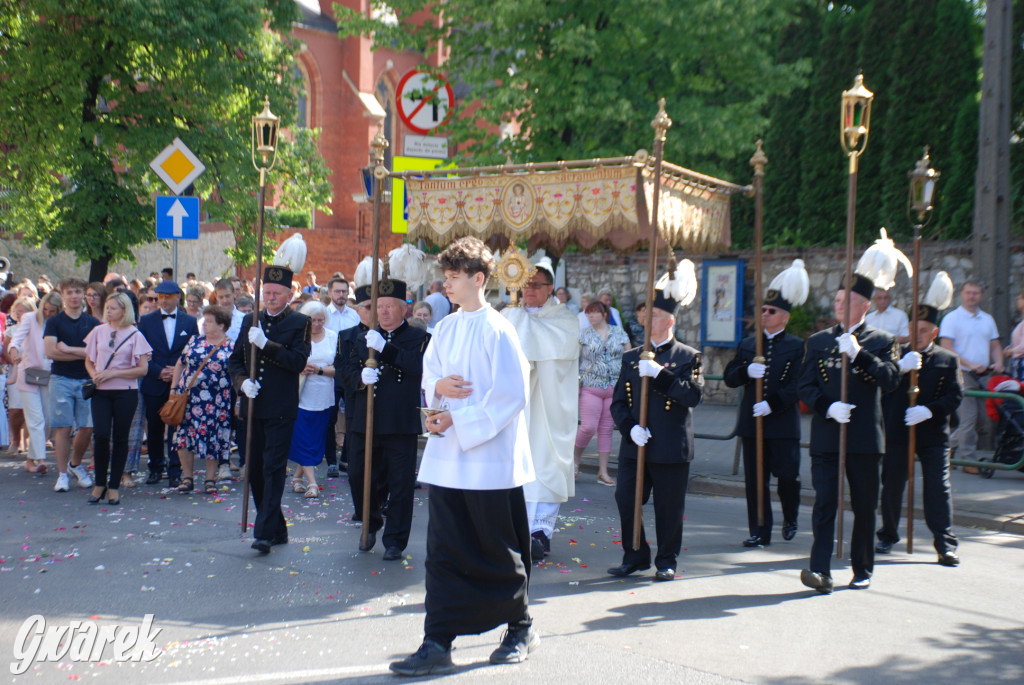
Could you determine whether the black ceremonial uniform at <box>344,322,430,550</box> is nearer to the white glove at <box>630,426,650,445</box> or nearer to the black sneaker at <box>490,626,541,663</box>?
the white glove at <box>630,426,650,445</box>

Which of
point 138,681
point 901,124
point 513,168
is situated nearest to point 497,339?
point 138,681

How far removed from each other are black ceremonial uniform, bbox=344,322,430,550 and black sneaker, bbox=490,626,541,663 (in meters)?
2.23

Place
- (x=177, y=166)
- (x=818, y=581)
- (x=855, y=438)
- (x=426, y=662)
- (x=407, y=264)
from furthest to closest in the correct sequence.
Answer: (x=177, y=166) → (x=407, y=264) → (x=855, y=438) → (x=818, y=581) → (x=426, y=662)

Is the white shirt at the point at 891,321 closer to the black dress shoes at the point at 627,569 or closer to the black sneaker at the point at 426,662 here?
the black dress shoes at the point at 627,569

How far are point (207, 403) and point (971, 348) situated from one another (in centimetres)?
804

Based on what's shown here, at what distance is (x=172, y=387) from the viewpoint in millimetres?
10203

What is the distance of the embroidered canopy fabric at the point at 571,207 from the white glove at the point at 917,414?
2.24 meters

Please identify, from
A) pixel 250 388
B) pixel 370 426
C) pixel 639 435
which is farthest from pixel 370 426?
pixel 639 435

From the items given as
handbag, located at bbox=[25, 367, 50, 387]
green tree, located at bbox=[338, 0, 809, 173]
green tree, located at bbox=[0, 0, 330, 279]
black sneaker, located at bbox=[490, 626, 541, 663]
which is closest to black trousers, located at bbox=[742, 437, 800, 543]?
black sneaker, located at bbox=[490, 626, 541, 663]

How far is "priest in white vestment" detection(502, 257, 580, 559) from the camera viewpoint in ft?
25.3

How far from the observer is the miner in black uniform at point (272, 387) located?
7422 millimetres

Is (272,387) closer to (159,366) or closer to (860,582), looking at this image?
(159,366)

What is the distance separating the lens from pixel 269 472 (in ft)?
24.3

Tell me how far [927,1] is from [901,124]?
2.01m
